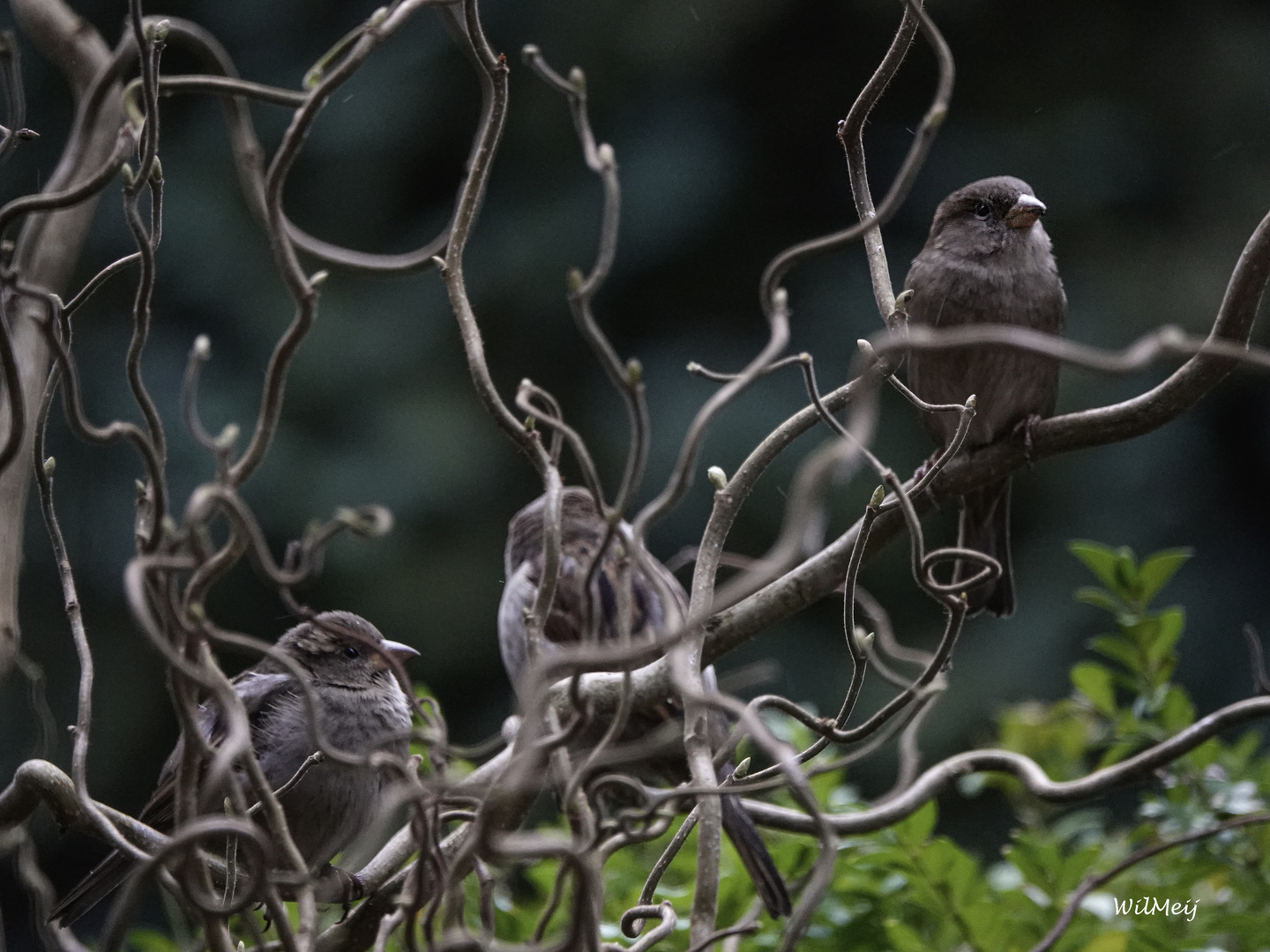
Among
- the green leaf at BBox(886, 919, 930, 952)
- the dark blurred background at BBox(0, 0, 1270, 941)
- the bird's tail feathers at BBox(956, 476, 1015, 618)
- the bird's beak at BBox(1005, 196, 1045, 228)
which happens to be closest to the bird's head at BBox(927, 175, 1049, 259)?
the bird's beak at BBox(1005, 196, 1045, 228)

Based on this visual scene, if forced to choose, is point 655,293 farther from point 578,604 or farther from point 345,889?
point 345,889

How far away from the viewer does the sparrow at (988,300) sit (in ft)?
10.3

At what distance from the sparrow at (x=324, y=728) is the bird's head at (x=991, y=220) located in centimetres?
146

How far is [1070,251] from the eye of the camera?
6.77 metres

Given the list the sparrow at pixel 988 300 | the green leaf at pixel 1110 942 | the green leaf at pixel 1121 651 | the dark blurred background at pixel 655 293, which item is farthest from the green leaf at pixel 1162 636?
the dark blurred background at pixel 655 293

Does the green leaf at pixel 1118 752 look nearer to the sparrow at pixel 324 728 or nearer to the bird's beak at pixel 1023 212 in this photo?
the sparrow at pixel 324 728

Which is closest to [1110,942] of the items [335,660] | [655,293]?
[335,660]

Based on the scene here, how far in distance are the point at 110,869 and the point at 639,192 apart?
4.82 m

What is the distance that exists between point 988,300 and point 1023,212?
0.68 feet

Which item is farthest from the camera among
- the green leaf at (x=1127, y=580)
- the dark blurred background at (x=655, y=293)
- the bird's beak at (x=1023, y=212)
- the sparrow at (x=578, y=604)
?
the dark blurred background at (x=655, y=293)

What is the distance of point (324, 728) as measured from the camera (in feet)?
9.20

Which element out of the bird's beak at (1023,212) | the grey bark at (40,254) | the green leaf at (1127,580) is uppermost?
the grey bark at (40,254)

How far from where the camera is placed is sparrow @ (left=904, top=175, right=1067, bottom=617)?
3.14m

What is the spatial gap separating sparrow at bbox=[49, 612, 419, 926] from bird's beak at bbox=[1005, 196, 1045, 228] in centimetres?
155
